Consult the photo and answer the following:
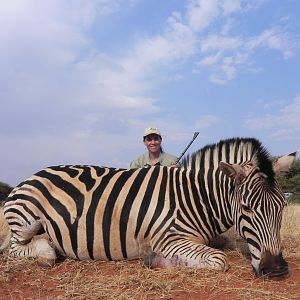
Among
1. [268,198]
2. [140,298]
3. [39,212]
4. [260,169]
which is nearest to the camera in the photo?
[140,298]

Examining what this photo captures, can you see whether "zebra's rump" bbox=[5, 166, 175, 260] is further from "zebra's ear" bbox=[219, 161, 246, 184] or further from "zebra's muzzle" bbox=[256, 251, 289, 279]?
"zebra's muzzle" bbox=[256, 251, 289, 279]

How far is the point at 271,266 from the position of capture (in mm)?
3018

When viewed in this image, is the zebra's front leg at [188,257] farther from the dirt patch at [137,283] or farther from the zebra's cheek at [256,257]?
the zebra's cheek at [256,257]

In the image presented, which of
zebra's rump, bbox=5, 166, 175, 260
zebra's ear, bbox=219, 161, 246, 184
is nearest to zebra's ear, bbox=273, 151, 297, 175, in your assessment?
zebra's ear, bbox=219, 161, 246, 184

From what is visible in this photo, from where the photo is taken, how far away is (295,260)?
12.8 feet

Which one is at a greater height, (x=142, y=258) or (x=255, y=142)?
(x=255, y=142)

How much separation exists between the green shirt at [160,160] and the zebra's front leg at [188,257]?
2506 mm

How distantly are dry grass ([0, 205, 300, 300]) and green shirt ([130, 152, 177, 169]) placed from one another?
2.39 m

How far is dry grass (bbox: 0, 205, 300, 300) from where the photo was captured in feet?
9.20

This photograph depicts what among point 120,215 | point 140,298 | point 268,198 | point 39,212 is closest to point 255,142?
point 268,198

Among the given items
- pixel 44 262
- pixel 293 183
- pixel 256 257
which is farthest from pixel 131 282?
pixel 293 183

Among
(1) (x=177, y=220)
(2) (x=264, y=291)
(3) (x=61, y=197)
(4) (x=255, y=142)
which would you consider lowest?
(2) (x=264, y=291)

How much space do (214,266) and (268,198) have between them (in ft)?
2.18

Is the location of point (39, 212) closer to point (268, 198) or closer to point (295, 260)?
point (268, 198)
